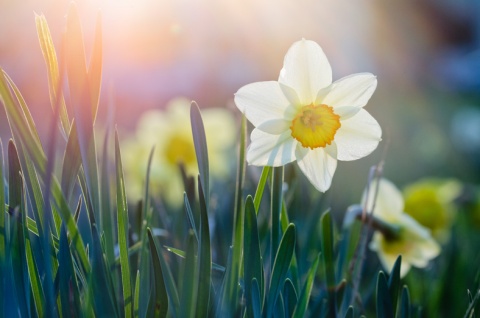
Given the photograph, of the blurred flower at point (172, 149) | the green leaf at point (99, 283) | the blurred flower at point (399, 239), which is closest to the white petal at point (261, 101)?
the green leaf at point (99, 283)

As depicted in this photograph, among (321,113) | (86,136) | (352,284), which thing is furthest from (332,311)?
(86,136)

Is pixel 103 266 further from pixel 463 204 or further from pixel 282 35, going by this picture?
pixel 282 35

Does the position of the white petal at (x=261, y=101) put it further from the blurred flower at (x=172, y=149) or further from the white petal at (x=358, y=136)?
the blurred flower at (x=172, y=149)

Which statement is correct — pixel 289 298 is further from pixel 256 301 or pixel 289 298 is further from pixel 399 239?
pixel 399 239

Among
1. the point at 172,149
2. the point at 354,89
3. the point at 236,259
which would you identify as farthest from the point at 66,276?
the point at 172,149

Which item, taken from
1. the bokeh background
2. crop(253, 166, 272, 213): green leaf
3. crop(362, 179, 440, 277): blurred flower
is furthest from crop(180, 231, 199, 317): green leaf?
the bokeh background
